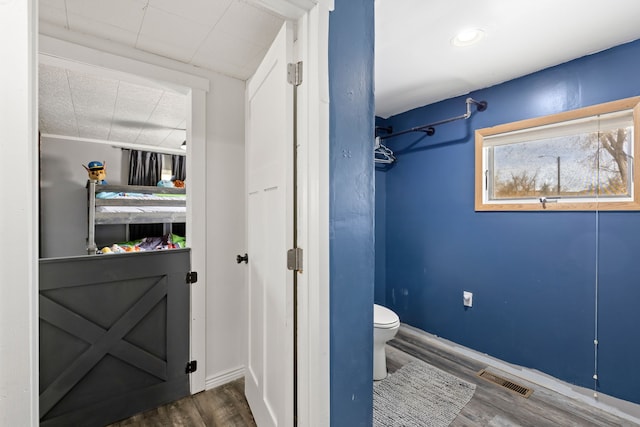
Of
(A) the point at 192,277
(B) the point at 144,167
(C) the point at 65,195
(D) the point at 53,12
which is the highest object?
(D) the point at 53,12

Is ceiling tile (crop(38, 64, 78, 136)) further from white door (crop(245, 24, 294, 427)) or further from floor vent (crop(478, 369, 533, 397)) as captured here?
floor vent (crop(478, 369, 533, 397))

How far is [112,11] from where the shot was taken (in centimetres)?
142

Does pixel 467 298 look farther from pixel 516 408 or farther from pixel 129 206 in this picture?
pixel 129 206

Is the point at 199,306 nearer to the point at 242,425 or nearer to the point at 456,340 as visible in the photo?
the point at 242,425

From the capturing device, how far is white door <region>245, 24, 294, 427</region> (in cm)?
120

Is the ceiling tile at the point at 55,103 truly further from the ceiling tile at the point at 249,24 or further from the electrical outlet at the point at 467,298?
the electrical outlet at the point at 467,298

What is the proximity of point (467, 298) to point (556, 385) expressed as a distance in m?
0.76

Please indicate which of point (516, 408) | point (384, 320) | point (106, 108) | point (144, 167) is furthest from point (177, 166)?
point (516, 408)

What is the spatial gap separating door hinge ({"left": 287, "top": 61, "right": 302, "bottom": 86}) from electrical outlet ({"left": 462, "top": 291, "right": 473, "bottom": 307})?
7.32ft

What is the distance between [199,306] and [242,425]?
2.51 ft

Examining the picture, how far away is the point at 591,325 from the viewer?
185 cm

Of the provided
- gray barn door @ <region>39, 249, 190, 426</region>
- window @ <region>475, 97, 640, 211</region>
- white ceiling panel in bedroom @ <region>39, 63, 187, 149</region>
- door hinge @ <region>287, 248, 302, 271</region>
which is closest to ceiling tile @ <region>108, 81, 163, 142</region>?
white ceiling panel in bedroom @ <region>39, 63, 187, 149</region>

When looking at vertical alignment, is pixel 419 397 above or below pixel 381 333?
below

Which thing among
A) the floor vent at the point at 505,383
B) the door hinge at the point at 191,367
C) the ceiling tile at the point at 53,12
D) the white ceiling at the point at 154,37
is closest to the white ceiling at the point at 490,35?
the white ceiling at the point at 154,37
